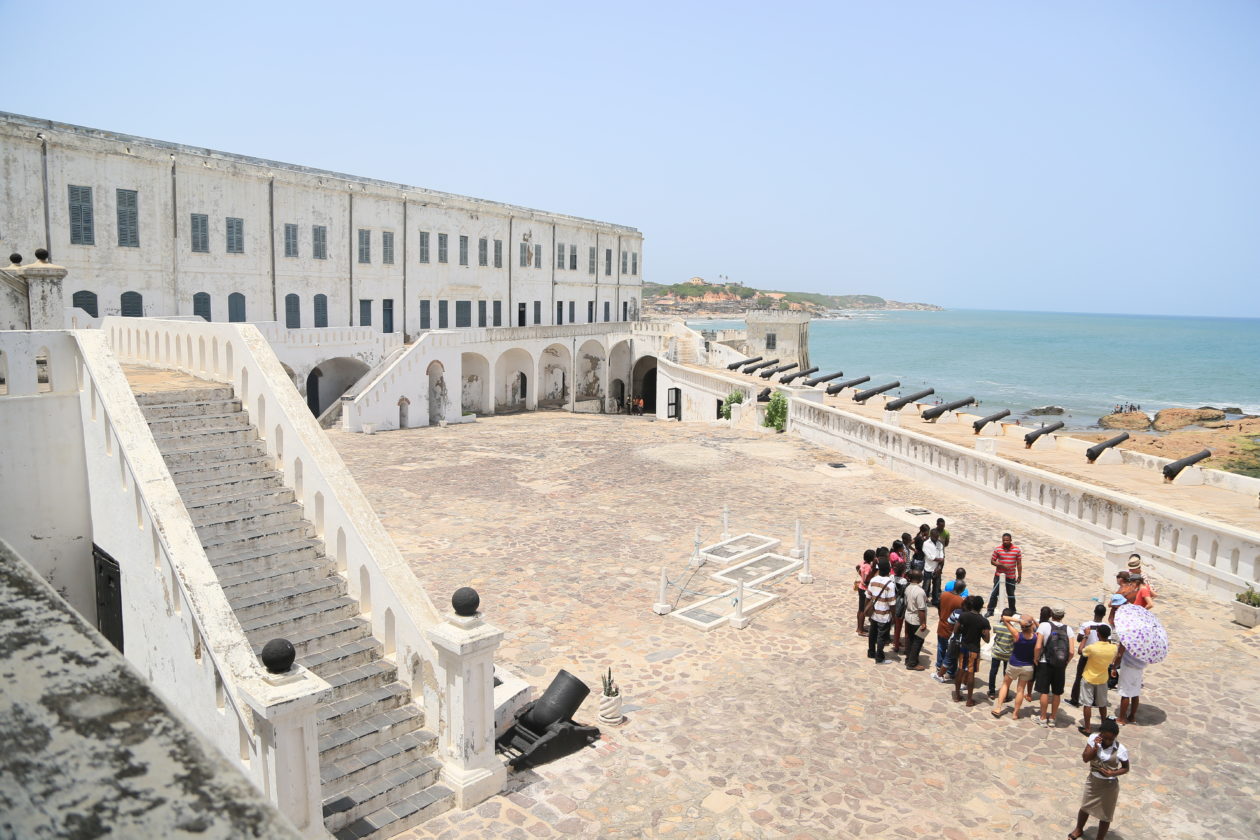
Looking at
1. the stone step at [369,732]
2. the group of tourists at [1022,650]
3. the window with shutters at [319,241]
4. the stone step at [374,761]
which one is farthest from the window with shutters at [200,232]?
the group of tourists at [1022,650]

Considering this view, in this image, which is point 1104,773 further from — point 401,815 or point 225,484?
point 225,484

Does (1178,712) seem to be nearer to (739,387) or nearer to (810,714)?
(810,714)

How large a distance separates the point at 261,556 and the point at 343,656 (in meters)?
1.53

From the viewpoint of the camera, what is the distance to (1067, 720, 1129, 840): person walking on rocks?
6938 millimetres

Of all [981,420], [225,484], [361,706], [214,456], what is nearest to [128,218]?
[214,456]

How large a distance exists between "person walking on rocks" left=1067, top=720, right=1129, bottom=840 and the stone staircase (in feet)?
18.0

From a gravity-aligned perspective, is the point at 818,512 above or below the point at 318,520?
below

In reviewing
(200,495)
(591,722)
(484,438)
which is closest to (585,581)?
Result: (591,722)

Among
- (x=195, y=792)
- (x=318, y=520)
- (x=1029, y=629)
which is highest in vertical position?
(x=195, y=792)

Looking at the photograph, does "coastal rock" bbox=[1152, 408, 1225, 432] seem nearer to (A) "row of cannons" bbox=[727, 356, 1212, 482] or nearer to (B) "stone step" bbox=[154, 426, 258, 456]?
(A) "row of cannons" bbox=[727, 356, 1212, 482]

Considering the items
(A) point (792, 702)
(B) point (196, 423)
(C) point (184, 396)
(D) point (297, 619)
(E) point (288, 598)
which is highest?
(C) point (184, 396)

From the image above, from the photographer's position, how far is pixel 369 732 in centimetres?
779

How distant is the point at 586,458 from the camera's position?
24969 mm

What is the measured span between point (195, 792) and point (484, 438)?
28.8m
